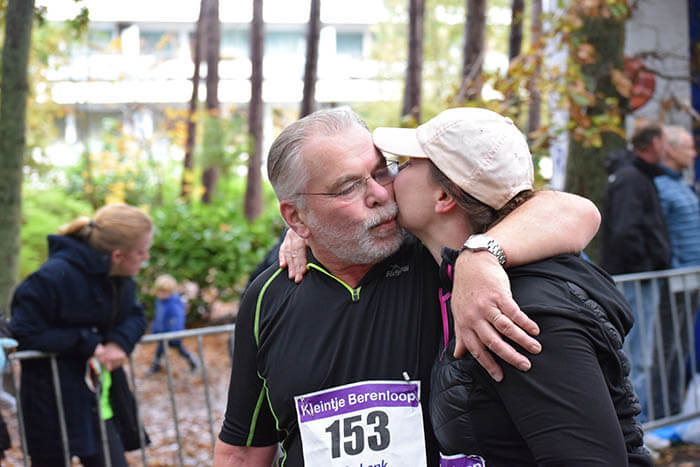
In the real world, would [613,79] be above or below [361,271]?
above

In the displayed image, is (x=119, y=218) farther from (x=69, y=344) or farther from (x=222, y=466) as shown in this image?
(x=222, y=466)

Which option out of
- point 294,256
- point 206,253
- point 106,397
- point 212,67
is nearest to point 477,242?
point 294,256

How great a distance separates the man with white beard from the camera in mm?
2199

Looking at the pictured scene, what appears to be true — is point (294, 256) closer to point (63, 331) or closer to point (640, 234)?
point (63, 331)

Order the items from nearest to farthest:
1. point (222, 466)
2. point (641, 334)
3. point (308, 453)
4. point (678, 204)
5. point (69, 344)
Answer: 1. point (308, 453)
2. point (222, 466)
3. point (69, 344)
4. point (641, 334)
5. point (678, 204)

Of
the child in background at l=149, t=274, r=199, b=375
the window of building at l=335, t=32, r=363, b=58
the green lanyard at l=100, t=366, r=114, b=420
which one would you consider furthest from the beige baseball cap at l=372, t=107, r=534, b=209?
the window of building at l=335, t=32, r=363, b=58

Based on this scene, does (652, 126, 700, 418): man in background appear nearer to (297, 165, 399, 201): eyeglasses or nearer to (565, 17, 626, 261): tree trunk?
(565, 17, 626, 261): tree trunk

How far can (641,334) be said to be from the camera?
19.5 feet

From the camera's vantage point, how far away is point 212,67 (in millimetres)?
21688

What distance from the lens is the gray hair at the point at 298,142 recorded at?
7.60ft

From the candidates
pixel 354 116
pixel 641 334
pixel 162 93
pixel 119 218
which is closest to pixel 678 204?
pixel 641 334

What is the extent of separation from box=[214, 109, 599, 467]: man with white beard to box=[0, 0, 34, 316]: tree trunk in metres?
3.33

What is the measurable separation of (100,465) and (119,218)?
1428 mm

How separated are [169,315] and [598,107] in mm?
5802
